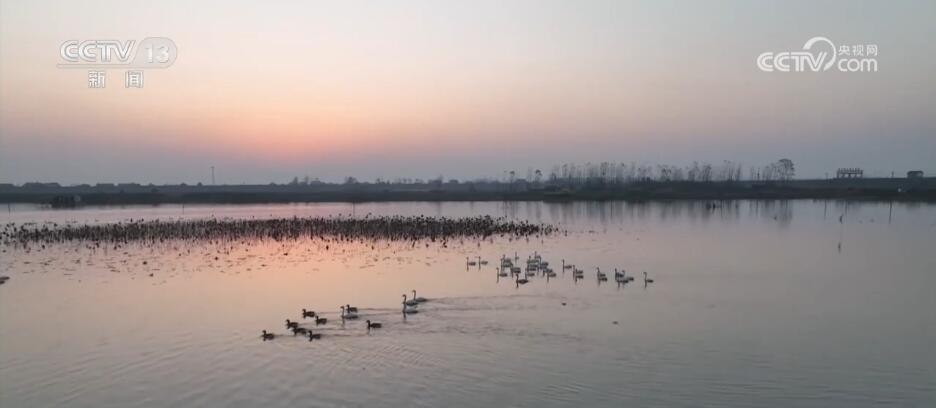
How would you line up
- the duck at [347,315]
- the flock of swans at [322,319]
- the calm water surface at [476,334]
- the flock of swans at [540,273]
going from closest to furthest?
the calm water surface at [476,334]
the flock of swans at [322,319]
the duck at [347,315]
the flock of swans at [540,273]

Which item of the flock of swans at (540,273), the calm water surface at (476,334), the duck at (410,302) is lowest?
the calm water surface at (476,334)

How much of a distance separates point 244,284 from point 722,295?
48.2 feet

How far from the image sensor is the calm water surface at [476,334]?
31.2 ft

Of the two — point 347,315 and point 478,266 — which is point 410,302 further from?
point 478,266

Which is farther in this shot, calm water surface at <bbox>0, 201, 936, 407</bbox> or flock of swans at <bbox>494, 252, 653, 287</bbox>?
flock of swans at <bbox>494, 252, 653, 287</bbox>

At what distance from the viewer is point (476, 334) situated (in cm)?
1259

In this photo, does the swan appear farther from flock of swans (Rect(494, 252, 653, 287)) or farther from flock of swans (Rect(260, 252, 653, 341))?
flock of swans (Rect(494, 252, 653, 287))

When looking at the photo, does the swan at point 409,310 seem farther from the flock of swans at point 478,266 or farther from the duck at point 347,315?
the duck at point 347,315

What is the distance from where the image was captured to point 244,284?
19.3 m

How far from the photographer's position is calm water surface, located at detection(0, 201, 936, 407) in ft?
31.2

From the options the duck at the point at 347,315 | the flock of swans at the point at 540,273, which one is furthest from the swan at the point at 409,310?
the flock of swans at the point at 540,273

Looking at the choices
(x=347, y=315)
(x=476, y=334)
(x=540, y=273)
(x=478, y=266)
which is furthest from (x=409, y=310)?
(x=478, y=266)

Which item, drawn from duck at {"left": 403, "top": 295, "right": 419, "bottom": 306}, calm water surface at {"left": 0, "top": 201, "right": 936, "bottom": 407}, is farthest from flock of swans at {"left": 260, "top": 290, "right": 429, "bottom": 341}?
calm water surface at {"left": 0, "top": 201, "right": 936, "bottom": 407}

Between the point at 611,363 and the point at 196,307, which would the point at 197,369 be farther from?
the point at 611,363
